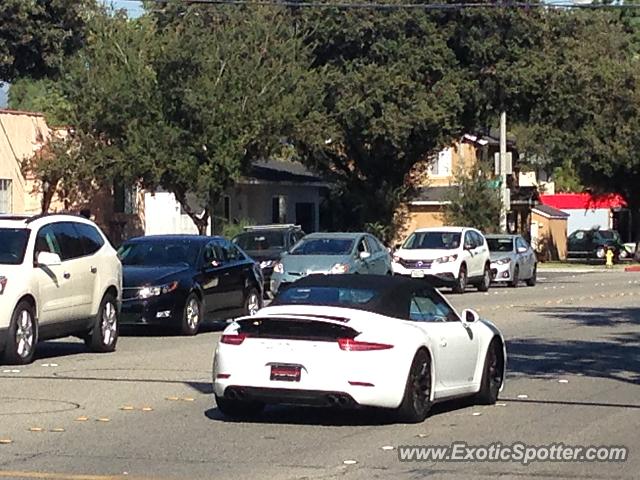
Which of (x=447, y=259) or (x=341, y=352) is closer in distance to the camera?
(x=341, y=352)

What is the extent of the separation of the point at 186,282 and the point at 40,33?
90.1 feet

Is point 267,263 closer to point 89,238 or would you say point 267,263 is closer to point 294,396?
point 89,238

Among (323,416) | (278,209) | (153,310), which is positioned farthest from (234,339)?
(278,209)

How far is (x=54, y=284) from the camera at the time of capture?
18.4 m

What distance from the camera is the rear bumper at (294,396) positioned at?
41.0ft

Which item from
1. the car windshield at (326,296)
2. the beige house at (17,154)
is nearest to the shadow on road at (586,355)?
the car windshield at (326,296)

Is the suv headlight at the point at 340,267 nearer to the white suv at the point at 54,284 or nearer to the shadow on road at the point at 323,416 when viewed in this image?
the white suv at the point at 54,284

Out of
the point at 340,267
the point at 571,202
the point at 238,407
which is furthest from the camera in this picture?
the point at 571,202

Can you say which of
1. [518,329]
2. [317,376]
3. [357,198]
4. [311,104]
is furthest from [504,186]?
[317,376]

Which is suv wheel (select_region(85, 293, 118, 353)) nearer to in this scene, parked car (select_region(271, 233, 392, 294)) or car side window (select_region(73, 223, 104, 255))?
car side window (select_region(73, 223, 104, 255))

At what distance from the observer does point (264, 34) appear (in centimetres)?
4106

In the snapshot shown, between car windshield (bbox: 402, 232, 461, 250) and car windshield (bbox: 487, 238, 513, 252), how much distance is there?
12.4 feet

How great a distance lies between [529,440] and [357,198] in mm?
43078

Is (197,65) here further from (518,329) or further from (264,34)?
(518,329)
